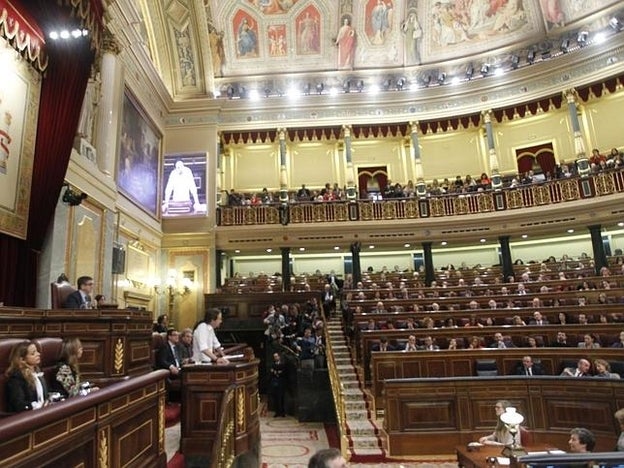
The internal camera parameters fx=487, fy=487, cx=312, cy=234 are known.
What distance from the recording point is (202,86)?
15.8m

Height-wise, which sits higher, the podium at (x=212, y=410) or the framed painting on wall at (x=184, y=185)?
the framed painting on wall at (x=184, y=185)

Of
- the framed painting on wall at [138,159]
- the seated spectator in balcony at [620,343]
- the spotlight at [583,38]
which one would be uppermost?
the spotlight at [583,38]

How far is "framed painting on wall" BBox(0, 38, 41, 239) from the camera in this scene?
636 centimetres

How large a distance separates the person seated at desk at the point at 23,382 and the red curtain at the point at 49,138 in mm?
4077

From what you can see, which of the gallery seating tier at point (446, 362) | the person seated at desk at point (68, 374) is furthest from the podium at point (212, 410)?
the gallery seating tier at point (446, 362)

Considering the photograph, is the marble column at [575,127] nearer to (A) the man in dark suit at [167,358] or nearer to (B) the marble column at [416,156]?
(B) the marble column at [416,156]

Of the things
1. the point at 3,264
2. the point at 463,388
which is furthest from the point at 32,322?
the point at 463,388

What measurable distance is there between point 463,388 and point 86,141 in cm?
767

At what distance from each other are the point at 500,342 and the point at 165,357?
17.3 ft

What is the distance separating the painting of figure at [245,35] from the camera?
16375 mm

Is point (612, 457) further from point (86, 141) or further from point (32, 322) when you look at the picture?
point (86, 141)

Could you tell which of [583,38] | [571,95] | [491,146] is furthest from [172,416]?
[583,38]

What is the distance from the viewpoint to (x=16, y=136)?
21.8 ft

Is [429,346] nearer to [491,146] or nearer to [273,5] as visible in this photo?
[491,146]
